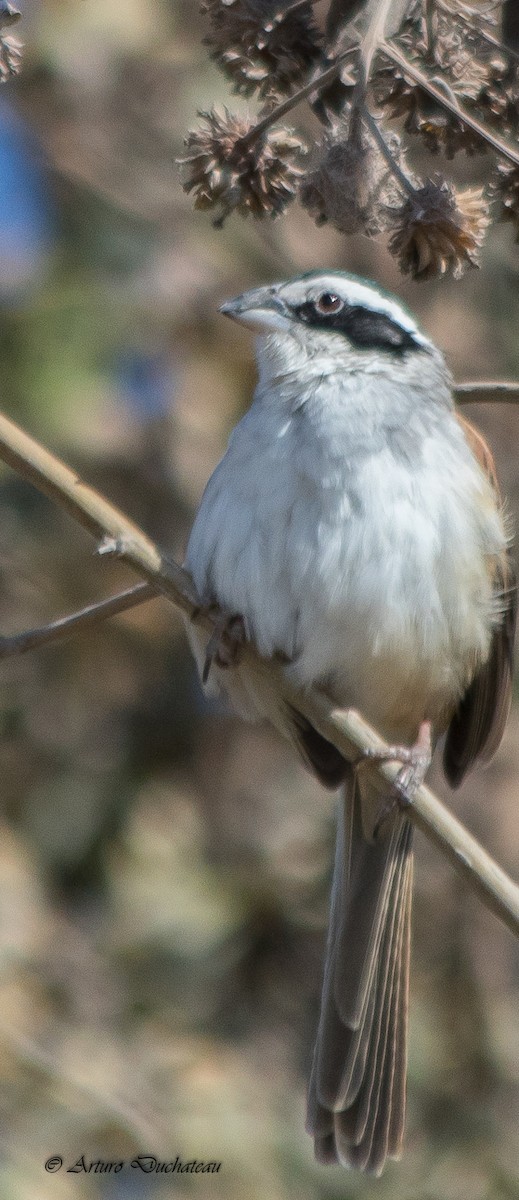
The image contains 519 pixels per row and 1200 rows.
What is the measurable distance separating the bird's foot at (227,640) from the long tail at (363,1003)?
61 centimetres

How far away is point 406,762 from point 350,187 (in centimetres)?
118

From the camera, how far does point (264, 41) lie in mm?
2457

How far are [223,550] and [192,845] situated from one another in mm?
2122

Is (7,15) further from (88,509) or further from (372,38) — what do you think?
(88,509)

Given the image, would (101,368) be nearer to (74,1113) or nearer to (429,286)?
(429,286)

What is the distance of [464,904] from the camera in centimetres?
514

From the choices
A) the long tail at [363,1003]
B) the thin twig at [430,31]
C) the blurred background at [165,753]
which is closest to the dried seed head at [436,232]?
the thin twig at [430,31]

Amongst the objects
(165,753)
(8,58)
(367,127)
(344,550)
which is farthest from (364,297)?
(165,753)

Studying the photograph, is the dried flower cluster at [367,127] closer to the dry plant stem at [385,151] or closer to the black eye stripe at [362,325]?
the dry plant stem at [385,151]

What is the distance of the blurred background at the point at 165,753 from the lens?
14.8 feet

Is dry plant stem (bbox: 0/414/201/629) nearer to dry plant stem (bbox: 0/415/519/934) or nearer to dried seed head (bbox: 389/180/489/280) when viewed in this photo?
dry plant stem (bbox: 0/415/519/934)

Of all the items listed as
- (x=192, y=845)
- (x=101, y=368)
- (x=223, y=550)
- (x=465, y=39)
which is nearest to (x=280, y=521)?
(x=223, y=550)

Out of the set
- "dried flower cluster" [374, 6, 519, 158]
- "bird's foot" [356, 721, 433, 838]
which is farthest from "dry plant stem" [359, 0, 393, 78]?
"bird's foot" [356, 721, 433, 838]

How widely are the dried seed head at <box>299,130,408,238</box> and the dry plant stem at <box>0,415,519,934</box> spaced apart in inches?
24.7
